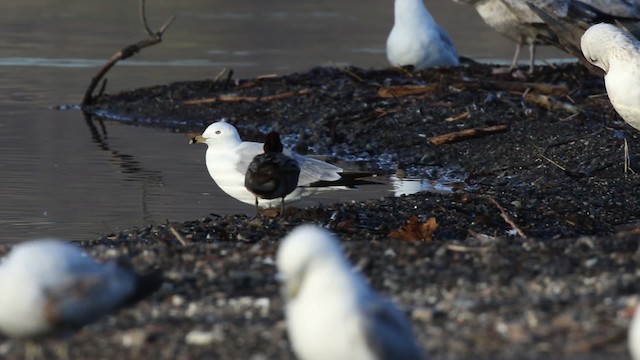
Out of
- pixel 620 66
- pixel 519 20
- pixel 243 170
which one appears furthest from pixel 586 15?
pixel 243 170

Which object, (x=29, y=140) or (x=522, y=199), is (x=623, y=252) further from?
(x=29, y=140)

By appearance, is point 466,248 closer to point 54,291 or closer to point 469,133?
point 54,291

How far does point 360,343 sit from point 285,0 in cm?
2955

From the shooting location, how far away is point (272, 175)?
9.14 metres

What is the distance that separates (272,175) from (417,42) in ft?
25.4

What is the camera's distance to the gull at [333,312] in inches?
182

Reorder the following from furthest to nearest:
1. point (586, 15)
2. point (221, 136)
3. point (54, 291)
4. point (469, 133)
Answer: point (586, 15) → point (469, 133) → point (221, 136) → point (54, 291)

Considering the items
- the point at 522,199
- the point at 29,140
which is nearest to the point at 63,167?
the point at 29,140

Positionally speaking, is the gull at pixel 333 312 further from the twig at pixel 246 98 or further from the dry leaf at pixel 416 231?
the twig at pixel 246 98

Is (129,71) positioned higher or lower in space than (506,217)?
lower

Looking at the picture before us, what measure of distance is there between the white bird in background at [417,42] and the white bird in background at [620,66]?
18.5 feet

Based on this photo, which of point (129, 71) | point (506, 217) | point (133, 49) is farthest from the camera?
point (129, 71)

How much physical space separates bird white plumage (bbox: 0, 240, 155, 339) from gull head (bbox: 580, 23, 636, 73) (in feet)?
20.9

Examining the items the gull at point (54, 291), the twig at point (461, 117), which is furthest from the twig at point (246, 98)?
the gull at point (54, 291)
